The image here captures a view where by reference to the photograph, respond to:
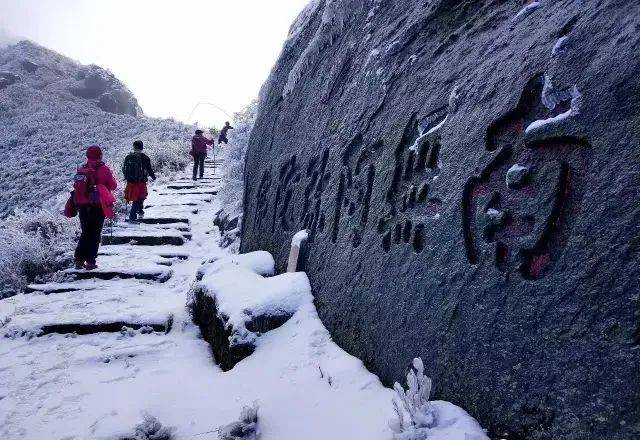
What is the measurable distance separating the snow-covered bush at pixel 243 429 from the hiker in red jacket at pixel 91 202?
407 centimetres

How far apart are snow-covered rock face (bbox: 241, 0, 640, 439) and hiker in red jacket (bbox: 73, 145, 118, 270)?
3387 millimetres

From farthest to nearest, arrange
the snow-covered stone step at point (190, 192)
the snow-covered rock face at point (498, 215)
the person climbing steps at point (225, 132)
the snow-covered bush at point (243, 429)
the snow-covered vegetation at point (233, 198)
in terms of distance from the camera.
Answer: the person climbing steps at point (225, 132), the snow-covered stone step at point (190, 192), the snow-covered vegetation at point (233, 198), the snow-covered bush at point (243, 429), the snow-covered rock face at point (498, 215)

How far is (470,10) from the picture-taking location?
259cm

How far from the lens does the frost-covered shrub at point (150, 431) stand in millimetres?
2158

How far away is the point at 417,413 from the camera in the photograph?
1598mm

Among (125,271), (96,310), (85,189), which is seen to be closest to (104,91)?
(85,189)

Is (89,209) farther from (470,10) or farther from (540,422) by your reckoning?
(540,422)

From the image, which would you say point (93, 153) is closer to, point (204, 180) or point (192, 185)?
point (192, 185)

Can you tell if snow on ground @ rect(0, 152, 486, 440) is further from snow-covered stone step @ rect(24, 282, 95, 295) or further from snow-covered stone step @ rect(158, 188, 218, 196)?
snow-covered stone step @ rect(158, 188, 218, 196)

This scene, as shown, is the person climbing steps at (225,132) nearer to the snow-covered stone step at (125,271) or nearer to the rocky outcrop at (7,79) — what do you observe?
the snow-covered stone step at (125,271)

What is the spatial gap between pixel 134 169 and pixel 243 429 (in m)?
6.96

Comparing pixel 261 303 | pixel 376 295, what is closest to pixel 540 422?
pixel 376 295

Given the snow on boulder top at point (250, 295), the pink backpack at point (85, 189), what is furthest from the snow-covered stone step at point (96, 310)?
the pink backpack at point (85, 189)

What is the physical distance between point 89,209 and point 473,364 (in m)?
5.13
